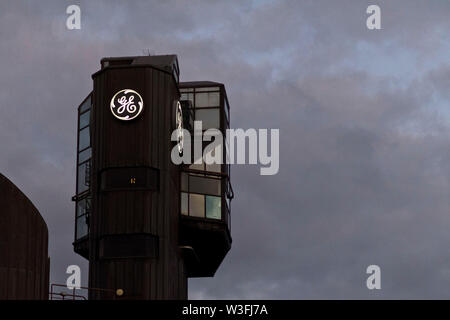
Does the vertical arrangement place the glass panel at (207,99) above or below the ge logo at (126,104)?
above

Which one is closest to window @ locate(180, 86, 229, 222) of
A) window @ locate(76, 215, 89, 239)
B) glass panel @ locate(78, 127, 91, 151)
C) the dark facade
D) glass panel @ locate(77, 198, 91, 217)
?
glass panel @ locate(77, 198, 91, 217)

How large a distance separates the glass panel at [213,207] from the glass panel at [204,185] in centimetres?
56

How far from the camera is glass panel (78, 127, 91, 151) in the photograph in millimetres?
75625

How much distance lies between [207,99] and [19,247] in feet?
135

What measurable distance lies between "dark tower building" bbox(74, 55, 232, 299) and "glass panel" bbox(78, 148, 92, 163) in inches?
2.9

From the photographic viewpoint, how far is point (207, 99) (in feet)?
266

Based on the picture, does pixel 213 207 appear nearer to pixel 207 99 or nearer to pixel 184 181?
pixel 184 181

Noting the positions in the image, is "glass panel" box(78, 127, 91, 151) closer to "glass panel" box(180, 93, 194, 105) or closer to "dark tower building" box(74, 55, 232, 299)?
"dark tower building" box(74, 55, 232, 299)

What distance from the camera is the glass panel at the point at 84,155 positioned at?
246 ft

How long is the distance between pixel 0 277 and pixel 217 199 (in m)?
36.3

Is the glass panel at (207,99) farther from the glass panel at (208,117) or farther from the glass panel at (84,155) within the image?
the glass panel at (84,155)

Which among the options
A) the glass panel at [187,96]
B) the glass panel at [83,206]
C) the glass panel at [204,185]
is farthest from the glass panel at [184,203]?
the glass panel at [187,96]
